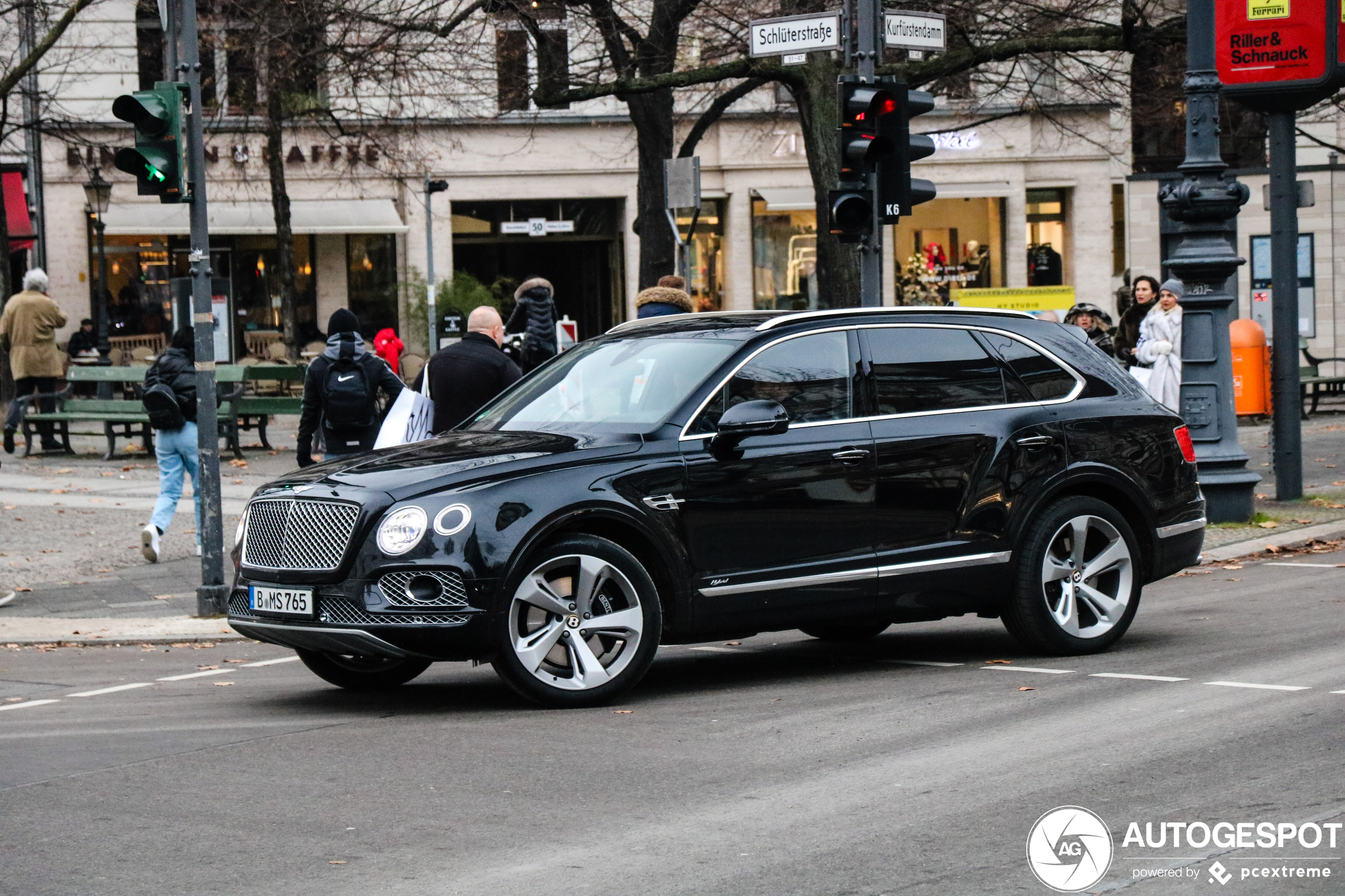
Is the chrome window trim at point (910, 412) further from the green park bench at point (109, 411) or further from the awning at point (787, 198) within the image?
the awning at point (787, 198)

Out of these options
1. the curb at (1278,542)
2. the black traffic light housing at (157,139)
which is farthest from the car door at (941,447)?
the black traffic light housing at (157,139)

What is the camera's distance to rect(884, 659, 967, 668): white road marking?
9.00 m

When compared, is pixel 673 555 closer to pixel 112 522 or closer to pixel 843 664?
pixel 843 664

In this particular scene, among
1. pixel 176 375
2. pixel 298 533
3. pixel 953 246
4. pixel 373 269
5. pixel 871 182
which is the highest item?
pixel 953 246

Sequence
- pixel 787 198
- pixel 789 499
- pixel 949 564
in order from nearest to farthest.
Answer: pixel 789 499
pixel 949 564
pixel 787 198

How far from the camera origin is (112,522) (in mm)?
16062

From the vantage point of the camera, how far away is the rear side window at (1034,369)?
361 inches

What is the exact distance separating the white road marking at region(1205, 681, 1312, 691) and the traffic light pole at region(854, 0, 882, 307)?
534 cm

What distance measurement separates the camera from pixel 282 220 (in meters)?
32.4

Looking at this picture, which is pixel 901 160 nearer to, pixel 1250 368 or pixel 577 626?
pixel 577 626

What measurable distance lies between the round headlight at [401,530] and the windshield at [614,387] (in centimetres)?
106

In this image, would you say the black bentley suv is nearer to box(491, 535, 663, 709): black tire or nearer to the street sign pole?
box(491, 535, 663, 709): black tire

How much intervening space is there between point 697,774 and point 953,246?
36.3 meters

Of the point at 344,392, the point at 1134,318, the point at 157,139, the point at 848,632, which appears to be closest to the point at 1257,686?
the point at 848,632
